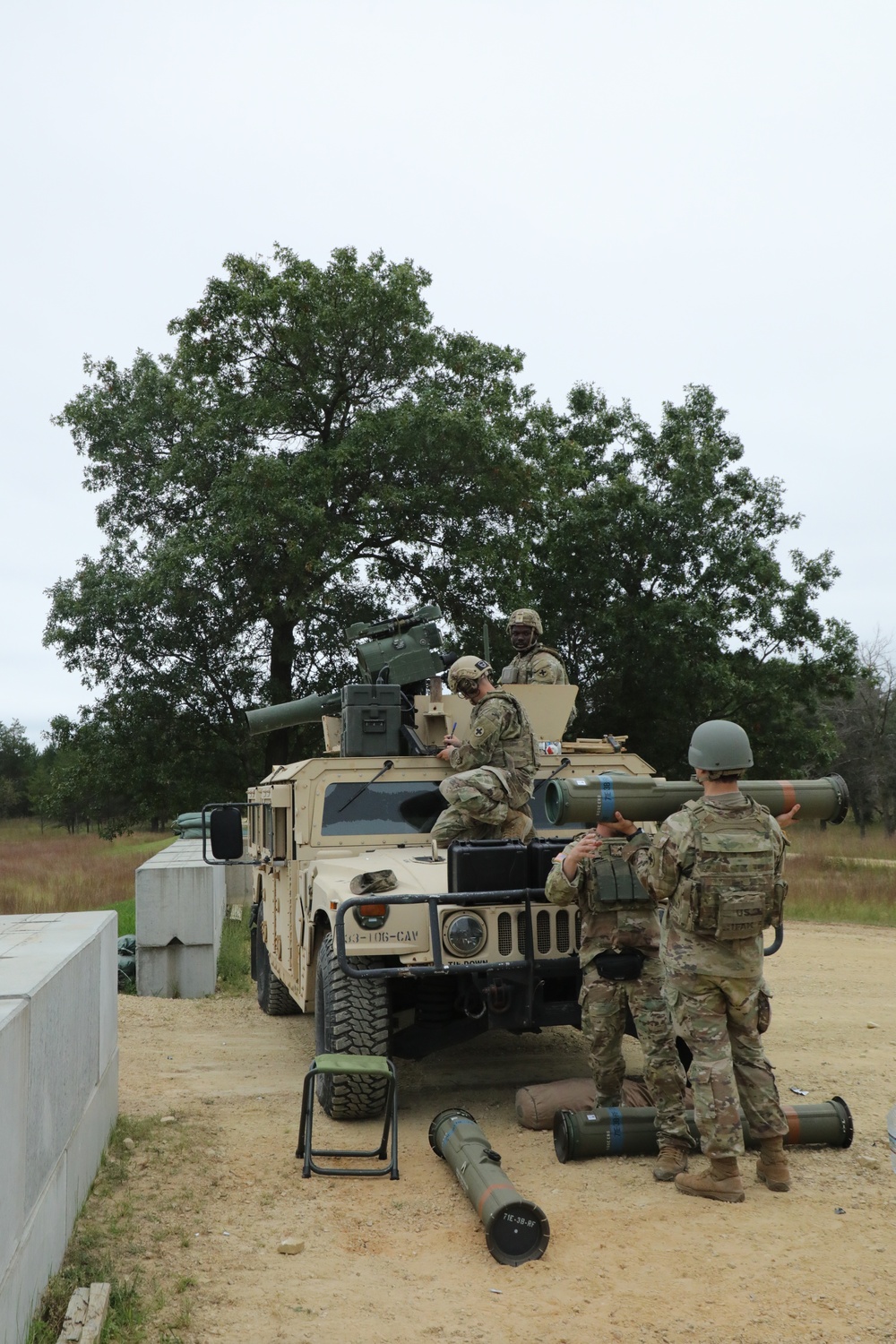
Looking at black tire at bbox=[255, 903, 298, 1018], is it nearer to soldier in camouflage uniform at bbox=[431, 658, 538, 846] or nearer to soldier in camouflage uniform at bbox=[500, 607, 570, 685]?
soldier in camouflage uniform at bbox=[500, 607, 570, 685]

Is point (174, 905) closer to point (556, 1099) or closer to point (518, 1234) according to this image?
point (556, 1099)

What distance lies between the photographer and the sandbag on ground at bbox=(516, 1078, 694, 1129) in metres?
5.45

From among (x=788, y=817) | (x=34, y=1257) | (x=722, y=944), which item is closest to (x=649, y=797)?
(x=788, y=817)

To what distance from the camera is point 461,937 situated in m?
5.31

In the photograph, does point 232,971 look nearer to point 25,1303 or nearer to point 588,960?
point 588,960

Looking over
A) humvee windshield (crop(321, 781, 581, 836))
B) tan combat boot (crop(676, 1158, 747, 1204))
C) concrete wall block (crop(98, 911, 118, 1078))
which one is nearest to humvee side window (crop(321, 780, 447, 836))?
humvee windshield (crop(321, 781, 581, 836))

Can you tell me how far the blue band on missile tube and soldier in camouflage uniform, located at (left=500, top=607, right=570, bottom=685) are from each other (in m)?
2.79

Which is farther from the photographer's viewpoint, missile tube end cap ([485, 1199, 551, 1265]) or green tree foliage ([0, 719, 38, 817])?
green tree foliage ([0, 719, 38, 817])

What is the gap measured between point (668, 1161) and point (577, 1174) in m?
0.35

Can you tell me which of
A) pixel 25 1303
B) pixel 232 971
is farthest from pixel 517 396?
pixel 25 1303

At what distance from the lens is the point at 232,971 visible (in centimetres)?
1084

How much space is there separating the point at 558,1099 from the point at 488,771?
1.53 meters

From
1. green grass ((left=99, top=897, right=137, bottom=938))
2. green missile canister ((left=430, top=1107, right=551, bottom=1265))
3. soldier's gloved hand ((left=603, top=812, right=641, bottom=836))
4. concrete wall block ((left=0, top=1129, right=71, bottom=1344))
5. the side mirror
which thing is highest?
soldier's gloved hand ((left=603, top=812, right=641, bottom=836))

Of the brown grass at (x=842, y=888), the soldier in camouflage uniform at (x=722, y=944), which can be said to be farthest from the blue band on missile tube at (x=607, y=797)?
the brown grass at (x=842, y=888)
